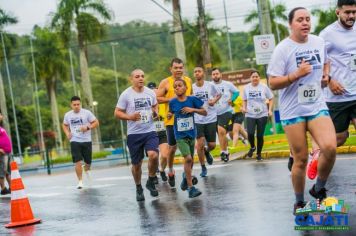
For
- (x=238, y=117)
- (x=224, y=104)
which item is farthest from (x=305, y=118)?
Answer: (x=238, y=117)

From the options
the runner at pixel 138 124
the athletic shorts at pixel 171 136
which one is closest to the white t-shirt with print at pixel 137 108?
the runner at pixel 138 124

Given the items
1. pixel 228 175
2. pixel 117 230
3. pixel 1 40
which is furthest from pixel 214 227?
pixel 1 40

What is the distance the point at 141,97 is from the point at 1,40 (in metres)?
50.3

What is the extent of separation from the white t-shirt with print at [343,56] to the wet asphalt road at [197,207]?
1.25m

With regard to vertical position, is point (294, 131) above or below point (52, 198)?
above

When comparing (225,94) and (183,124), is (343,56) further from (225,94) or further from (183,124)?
(225,94)

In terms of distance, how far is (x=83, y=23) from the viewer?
48250 millimetres

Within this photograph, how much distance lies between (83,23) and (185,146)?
39100 millimetres

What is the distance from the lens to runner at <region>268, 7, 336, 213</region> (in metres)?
6.65

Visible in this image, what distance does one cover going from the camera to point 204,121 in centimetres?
1323

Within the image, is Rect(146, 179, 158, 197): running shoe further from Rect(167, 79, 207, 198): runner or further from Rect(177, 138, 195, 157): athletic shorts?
Rect(177, 138, 195, 157): athletic shorts

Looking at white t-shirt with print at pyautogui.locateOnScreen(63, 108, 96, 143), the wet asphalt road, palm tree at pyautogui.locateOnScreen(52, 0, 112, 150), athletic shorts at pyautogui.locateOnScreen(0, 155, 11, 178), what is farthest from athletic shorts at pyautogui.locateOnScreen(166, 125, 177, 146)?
palm tree at pyautogui.locateOnScreen(52, 0, 112, 150)

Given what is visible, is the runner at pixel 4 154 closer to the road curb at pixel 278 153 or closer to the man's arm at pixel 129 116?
the road curb at pixel 278 153

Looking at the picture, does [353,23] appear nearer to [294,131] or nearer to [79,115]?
[294,131]
